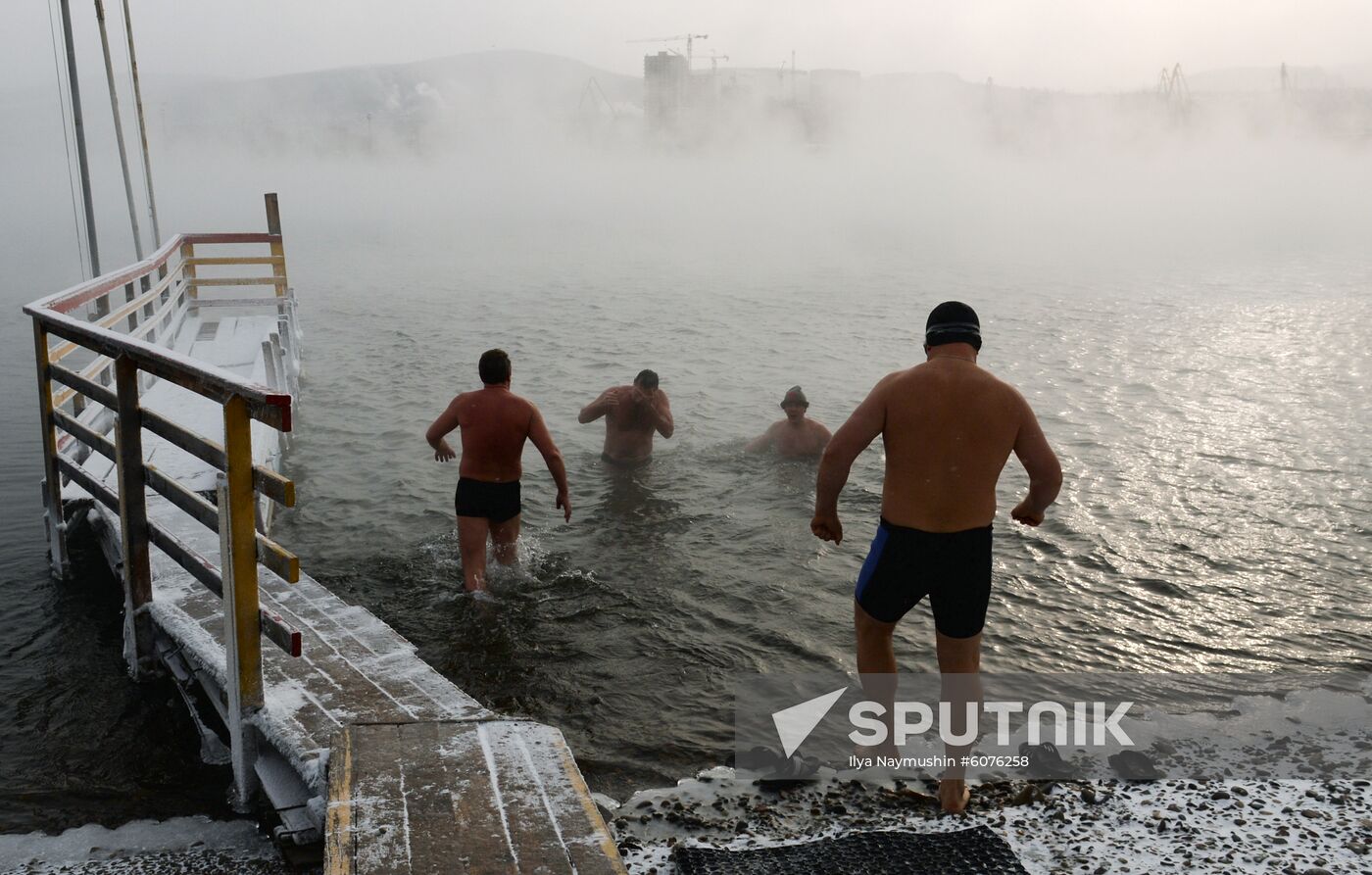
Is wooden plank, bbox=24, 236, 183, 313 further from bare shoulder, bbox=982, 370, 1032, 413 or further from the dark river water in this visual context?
bare shoulder, bbox=982, 370, 1032, 413

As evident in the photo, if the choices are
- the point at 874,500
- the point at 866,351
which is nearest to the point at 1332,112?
the point at 866,351

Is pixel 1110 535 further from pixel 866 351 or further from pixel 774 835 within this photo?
pixel 866 351

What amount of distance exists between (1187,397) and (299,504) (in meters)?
10.6

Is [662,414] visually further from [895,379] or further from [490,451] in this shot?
[895,379]

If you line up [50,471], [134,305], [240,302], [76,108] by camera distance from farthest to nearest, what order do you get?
[240,302] → [76,108] → [134,305] → [50,471]

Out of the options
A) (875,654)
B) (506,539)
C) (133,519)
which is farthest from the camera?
(506,539)

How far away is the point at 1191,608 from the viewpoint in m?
6.59

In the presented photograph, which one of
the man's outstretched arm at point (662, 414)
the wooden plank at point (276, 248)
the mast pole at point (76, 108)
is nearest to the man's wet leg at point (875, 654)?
the man's outstretched arm at point (662, 414)

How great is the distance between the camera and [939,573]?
3.92 m

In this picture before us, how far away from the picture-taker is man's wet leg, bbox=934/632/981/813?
12.9 feet

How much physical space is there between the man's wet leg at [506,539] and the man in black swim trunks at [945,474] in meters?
3.02

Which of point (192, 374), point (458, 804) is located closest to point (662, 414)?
point (192, 374)

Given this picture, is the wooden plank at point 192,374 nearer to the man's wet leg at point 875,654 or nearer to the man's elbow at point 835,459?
the man's elbow at point 835,459

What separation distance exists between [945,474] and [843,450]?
38cm
